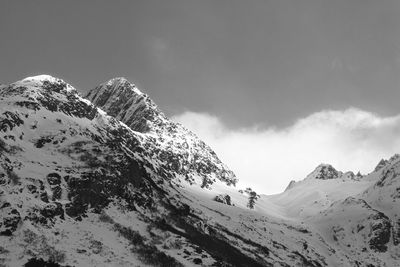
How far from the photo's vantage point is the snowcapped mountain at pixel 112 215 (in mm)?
85750

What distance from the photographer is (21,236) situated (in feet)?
263

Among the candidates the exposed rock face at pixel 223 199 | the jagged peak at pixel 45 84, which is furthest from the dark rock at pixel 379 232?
the jagged peak at pixel 45 84

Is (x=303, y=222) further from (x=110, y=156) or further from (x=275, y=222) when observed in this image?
(x=110, y=156)

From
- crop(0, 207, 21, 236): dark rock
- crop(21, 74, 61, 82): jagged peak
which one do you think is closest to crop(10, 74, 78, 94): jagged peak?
crop(21, 74, 61, 82): jagged peak

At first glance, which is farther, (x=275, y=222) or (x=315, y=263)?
(x=275, y=222)

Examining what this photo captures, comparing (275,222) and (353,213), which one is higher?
(353,213)

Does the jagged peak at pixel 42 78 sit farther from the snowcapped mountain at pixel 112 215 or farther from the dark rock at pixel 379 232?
the dark rock at pixel 379 232

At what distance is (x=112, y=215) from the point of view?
101875 mm

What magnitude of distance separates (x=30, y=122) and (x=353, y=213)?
106 metres

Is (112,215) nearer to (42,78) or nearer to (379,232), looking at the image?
(42,78)

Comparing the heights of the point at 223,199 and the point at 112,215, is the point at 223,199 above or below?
above

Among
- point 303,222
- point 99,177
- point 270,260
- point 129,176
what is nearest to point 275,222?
point 303,222

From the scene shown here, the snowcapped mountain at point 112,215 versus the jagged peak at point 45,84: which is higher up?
the jagged peak at point 45,84

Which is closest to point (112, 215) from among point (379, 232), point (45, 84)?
point (45, 84)
